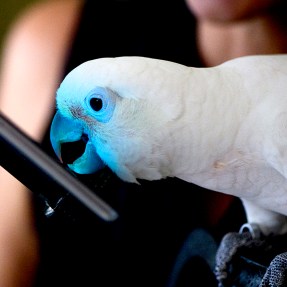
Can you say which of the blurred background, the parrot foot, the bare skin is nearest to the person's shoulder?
the bare skin

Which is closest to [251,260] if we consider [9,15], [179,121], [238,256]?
[238,256]

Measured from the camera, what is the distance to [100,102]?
0.43 m

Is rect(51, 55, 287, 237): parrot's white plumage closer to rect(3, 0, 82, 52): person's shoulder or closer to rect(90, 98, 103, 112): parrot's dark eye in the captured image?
rect(90, 98, 103, 112): parrot's dark eye

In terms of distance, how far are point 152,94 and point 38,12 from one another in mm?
741

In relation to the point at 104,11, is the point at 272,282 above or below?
below

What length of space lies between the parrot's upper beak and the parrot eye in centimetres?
3

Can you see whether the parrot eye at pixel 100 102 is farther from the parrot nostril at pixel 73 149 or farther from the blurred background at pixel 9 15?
the blurred background at pixel 9 15

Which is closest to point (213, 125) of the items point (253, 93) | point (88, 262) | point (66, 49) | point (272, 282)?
point (253, 93)

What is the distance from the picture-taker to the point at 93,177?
452 millimetres

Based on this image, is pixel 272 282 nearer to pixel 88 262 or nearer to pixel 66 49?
pixel 88 262

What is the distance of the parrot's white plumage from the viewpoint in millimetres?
436

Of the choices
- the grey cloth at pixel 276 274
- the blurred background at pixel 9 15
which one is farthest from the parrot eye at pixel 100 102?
the blurred background at pixel 9 15

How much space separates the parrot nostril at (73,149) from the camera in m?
0.44

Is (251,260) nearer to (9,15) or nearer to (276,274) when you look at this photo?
(276,274)
